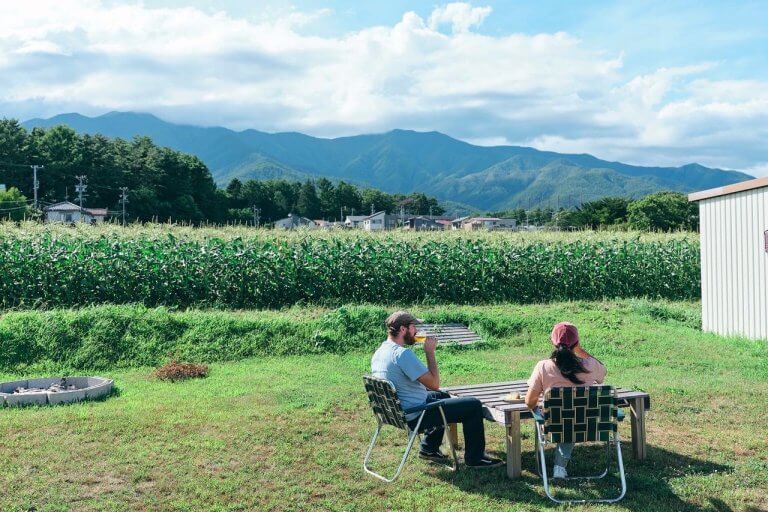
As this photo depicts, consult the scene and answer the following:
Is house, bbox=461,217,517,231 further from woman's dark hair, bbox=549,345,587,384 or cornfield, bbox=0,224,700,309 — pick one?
woman's dark hair, bbox=549,345,587,384

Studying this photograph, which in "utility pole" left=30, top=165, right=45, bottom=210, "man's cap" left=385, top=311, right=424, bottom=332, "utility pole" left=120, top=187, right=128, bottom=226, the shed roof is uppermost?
"utility pole" left=30, top=165, right=45, bottom=210

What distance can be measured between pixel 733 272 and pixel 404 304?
753 centimetres

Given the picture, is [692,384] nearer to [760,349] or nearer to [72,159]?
[760,349]

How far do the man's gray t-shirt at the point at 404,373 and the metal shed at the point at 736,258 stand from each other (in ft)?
31.9

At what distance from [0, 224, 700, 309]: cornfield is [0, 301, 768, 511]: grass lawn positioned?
5.12 m

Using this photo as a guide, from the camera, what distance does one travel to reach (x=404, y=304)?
18.2 meters

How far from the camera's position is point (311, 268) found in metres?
18.0

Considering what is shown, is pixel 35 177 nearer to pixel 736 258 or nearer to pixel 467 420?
pixel 736 258

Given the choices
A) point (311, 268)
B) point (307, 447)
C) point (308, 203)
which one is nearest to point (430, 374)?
point (307, 447)

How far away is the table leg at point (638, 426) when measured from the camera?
7043mm

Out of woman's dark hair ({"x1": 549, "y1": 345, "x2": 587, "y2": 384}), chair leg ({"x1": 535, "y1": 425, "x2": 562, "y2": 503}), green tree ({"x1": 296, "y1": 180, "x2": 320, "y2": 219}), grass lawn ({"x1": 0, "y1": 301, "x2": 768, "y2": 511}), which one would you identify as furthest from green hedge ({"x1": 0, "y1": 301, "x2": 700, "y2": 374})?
green tree ({"x1": 296, "y1": 180, "x2": 320, "y2": 219})

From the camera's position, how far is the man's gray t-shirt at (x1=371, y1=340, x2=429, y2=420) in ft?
22.1

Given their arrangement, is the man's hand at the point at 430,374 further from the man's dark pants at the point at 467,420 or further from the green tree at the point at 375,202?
the green tree at the point at 375,202

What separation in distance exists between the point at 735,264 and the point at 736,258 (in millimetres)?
127
